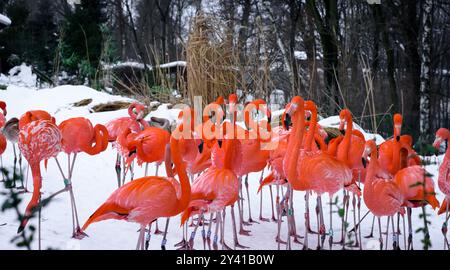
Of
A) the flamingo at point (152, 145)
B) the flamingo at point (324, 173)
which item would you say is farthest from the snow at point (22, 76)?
the flamingo at point (324, 173)

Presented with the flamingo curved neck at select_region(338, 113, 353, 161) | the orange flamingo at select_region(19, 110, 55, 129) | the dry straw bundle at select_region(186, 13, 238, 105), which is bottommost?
the flamingo curved neck at select_region(338, 113, 353, 161)

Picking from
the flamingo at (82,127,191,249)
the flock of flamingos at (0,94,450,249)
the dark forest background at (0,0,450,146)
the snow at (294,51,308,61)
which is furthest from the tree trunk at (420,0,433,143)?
the flamingo at (82,127,191,249)

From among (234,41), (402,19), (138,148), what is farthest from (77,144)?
(402,19)

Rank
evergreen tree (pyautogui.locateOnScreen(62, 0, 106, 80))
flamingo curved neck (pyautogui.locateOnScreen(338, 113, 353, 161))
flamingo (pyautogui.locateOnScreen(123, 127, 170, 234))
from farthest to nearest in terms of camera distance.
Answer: evergreen tree (pyautogui.locateOnScreen(62, 0, 106, 80)) → flamingo (pyautogui.locateOnScreen(123, 127, 170, 234)) → flamingo curved neck (pyautogui.locateOnScreen(338, 113, 353, 161))

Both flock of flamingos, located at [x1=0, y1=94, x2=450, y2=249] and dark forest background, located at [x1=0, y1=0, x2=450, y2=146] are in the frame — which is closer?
flock of flamingos, located at [x1=0, y1=94, x2=450, y2=249]

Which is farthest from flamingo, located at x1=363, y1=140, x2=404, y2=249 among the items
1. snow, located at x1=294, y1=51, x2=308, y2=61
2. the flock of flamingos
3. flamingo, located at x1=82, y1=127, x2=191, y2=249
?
snow, located at x1=294, y1=51, x2=308, y2=61

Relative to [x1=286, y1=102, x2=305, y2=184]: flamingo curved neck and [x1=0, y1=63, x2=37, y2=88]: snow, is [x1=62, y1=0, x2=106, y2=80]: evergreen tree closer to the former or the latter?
[x1=0, y1=63, x2=37, y2=88]: snow

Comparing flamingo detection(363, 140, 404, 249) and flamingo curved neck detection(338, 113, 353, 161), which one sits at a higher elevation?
flamingo curved neck detection(338, 113, 353, 161)

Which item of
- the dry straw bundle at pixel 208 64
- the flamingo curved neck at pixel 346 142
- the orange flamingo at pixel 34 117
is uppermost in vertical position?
the dry straw bundle at pixel 208 64

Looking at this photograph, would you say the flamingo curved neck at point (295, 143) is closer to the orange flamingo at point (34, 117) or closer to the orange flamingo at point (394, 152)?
the orange flamingo at point (394, 152)

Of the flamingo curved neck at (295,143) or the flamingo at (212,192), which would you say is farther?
the flamingo curved neck at (295,143)

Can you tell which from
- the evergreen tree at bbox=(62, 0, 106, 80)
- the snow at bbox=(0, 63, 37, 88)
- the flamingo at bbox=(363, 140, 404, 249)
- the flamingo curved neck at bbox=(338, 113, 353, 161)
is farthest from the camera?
the snow at bbox=(0, 63, 37, 88)

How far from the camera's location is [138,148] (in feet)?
10.5

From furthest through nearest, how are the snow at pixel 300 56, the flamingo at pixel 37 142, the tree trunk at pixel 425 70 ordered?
1. the snow at pixel 300 56
2. the tree trunk at pixel 425 70
3. the flamingo at pixel 37 142
